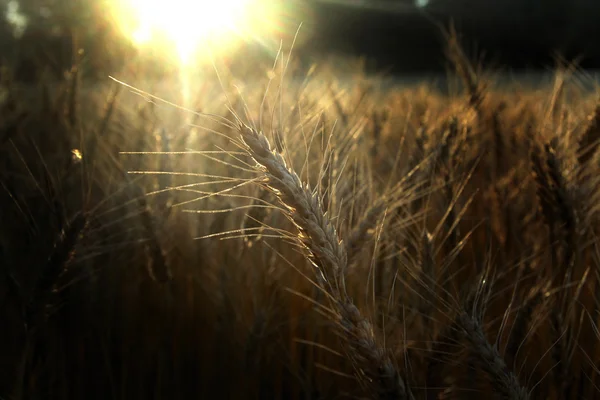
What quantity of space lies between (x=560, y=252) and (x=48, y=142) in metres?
1.51

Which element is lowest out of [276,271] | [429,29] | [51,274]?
[276,271]

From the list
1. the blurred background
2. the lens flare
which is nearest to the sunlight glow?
the lens flare

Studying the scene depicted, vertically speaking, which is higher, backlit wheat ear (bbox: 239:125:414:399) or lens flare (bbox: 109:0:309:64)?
lens flare (bbox: 109:0:309:64)

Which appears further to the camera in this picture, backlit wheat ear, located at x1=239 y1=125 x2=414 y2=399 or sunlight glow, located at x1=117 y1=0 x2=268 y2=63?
sunlight glow, located at x1=117 y1=0 x2=268 y2=63

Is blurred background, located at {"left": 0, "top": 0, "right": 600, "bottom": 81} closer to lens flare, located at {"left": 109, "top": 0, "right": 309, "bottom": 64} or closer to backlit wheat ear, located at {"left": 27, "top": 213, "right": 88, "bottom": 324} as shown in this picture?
lens flare, located at {"left": 109, "top": 0, "right": 309, "bottom": 64}

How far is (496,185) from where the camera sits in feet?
3.86

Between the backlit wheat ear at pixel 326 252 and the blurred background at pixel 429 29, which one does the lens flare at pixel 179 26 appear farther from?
the blurred background at pixel 429 29

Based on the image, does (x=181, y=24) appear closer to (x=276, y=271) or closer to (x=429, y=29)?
(x=276, y=271)

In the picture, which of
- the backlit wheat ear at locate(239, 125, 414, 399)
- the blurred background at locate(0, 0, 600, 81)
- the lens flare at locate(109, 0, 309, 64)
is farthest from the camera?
the blurred background at locate(0, 0, 600, 81)

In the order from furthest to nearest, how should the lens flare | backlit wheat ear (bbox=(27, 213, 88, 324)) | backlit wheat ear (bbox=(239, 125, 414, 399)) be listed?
the lens flare, backlit wheat ear (bbox=(27, 213, 88, 324)), backlit wheat ear (bbox=(239, 125, 414, 399))

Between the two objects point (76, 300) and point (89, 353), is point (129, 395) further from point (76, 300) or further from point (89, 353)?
point (76, 300)

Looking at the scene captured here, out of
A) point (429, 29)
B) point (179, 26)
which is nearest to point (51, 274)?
point (179, 26)

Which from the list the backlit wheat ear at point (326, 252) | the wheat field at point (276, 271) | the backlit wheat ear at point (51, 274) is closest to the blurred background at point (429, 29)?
the wheat field at point (276, 271)

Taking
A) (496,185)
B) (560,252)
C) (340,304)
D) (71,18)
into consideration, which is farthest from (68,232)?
(71,18)
